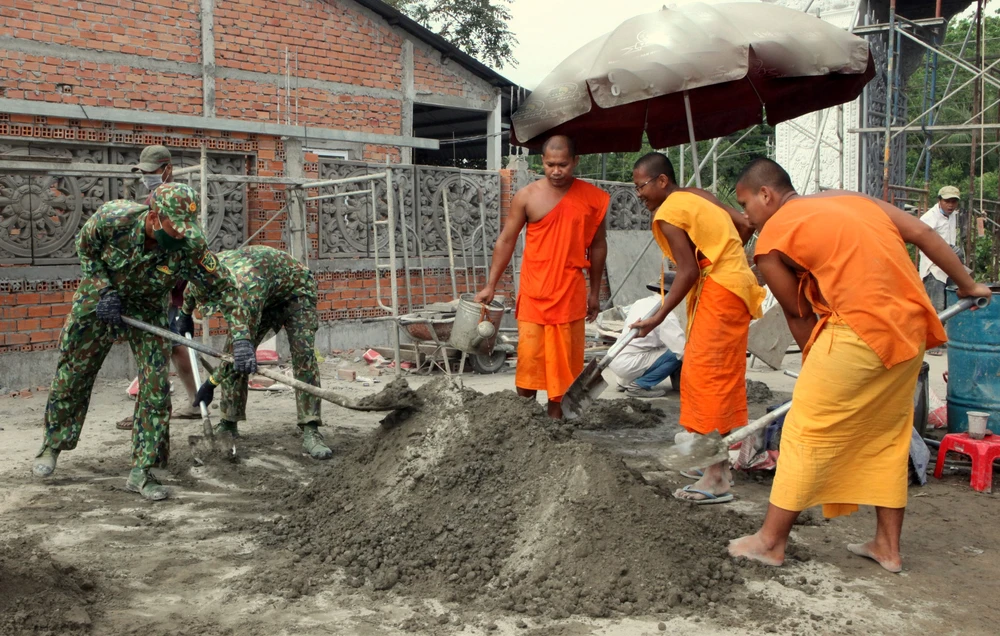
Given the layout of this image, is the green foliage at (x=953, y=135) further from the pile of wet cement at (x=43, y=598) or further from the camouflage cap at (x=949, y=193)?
the pile of wet cement at (x=43, y=598)

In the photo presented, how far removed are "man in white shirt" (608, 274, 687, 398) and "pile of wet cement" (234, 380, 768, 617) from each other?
9.20 feet

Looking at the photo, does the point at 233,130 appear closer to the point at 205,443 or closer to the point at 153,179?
the point at 153,179

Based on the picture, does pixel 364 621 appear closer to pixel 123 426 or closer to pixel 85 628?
pixel 85 628

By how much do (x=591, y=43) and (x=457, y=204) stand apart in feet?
16.5

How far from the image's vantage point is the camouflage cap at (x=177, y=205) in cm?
414

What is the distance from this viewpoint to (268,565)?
3561 millimetres

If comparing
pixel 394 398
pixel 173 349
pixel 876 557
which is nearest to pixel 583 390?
pixel 394 398

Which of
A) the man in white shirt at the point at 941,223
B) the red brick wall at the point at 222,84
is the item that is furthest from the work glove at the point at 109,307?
the man in white shirt at the point at 941,223

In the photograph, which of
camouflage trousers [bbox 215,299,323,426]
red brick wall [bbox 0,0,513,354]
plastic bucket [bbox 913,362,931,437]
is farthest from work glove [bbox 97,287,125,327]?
plastic bucket [bbox 913,362,931,437]

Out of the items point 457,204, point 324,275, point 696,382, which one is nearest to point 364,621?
point 696,382

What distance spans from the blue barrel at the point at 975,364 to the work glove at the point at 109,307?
182 inches

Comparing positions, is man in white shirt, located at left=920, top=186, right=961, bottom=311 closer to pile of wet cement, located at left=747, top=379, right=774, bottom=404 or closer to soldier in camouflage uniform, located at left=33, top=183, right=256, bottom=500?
pile of wet cement, located at left=747, top=379, right=774, bottom=404

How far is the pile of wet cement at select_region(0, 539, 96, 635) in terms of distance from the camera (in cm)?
280

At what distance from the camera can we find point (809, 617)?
3061mm
